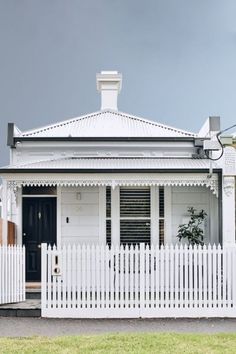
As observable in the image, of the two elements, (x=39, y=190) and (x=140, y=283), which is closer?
(x=140, y=283)

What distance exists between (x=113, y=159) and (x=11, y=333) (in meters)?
7.25

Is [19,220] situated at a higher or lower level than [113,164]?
lower

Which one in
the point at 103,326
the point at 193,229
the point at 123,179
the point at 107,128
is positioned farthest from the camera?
the point at 107,128

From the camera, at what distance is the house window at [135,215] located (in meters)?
16.9

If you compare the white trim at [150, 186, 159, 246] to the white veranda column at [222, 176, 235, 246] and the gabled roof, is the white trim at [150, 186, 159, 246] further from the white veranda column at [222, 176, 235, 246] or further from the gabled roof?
the gabled roof

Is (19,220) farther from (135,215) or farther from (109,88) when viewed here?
(109,88)

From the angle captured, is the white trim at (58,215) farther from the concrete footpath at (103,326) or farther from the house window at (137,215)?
the concrete footpath at (103,326)

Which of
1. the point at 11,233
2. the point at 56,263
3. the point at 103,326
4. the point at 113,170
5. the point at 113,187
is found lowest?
the point at 103,326

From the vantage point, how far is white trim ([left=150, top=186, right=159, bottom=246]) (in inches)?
661

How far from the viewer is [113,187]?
15.6 metres

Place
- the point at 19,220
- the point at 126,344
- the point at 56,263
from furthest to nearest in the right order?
the point at 19,220, the point at 56,263, the point at 126,344

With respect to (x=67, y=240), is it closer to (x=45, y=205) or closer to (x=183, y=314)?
(x=45, y=205)

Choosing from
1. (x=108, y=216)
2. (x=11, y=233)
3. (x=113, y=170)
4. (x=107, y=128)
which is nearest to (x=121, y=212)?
(x=108, y=216)

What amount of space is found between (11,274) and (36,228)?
3173mm
